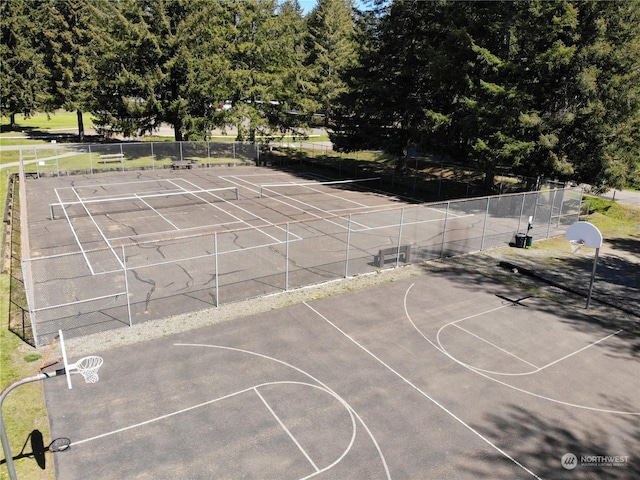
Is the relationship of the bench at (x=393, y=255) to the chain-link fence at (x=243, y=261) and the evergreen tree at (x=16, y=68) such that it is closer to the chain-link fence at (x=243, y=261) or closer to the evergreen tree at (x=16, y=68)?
the chain-link fence at (x=243, y=261)

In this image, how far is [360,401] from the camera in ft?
36.4

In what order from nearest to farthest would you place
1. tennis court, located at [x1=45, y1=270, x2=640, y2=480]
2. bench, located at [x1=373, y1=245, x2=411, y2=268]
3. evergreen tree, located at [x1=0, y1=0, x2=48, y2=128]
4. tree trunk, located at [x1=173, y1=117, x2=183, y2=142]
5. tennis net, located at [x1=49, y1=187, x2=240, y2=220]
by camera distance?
tennis court, located at [x1=45, y1=270, x2=640, y2=480] < bench, located at [x1=373, y1=245, x2=411, y2=268] < tennis net, located at [x1=49, y1=187, x2=240, y2=220] < tree trunk, located at [x1=173, y1=117, x2=183, y2=142] < evergreen tree, located at [x1=0, y1=0, x2=48, y2=128]

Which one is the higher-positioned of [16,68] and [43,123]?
[16,68]

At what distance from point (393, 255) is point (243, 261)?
618cm

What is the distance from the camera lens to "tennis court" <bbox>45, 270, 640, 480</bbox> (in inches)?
Answer: 366

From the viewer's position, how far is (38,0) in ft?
217

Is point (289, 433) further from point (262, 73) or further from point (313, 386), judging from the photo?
point (262, 73)

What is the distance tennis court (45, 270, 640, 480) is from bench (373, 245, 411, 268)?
12.2 ft

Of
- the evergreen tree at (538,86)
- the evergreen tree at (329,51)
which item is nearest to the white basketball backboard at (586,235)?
the evergreen tree at (538,86)

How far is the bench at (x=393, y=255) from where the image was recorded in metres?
19.2

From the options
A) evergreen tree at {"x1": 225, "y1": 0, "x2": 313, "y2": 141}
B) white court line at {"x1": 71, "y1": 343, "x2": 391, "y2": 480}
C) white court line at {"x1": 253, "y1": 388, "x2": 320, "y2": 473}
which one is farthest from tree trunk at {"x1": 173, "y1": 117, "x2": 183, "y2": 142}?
white court line at {"x1": 253, "y1": 388, "x2": 320, "y2": 473}

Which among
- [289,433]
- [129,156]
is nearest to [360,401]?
[289,433]

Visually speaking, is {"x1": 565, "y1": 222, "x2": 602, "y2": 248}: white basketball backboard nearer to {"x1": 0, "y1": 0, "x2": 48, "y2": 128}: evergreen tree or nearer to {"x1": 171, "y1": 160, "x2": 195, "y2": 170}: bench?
{"x1": 171, "y1": 160, "x2": 195, "y2": 170}: bench

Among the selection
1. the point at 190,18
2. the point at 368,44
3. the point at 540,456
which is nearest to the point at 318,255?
the point at 540,456
